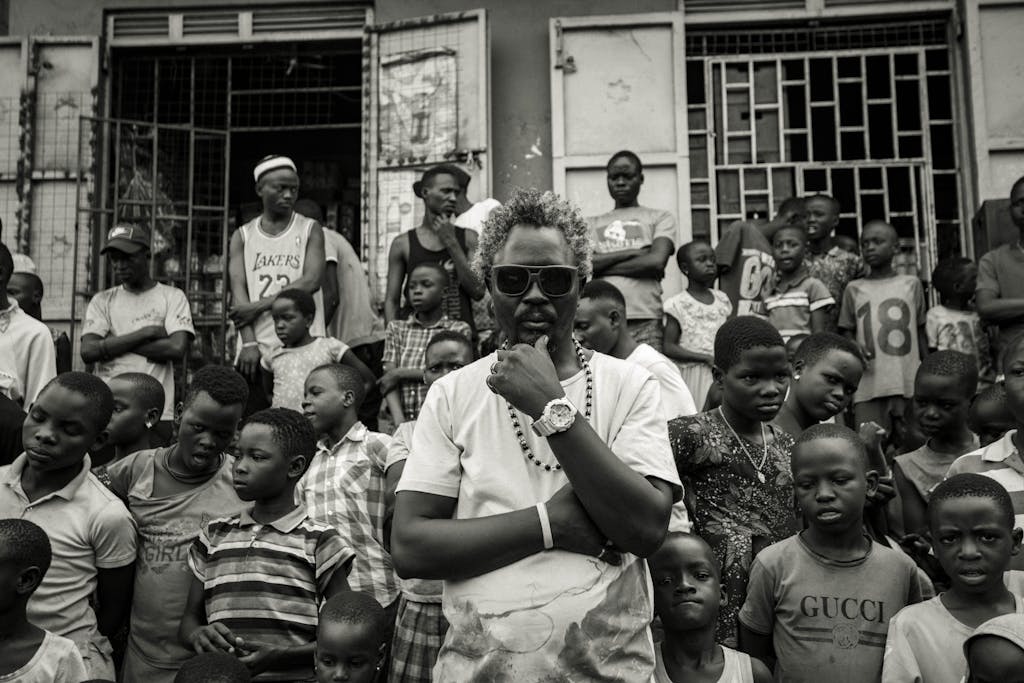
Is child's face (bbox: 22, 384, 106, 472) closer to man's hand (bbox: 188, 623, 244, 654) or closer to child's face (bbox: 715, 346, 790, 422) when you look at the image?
man's hand (bbox: 188, 623, 244, 654)

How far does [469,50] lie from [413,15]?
27.7 inches

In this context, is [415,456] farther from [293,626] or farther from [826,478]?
[826,478]

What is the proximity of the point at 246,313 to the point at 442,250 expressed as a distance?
1155 mm

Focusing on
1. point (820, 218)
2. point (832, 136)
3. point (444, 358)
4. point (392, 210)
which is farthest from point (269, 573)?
point (832, 136)

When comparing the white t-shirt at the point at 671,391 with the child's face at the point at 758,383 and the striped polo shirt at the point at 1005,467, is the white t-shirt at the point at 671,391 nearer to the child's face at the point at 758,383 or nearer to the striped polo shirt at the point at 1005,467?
the child's face at the point at 758,383

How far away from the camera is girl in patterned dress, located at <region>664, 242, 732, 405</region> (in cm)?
606

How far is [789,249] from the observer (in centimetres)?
632

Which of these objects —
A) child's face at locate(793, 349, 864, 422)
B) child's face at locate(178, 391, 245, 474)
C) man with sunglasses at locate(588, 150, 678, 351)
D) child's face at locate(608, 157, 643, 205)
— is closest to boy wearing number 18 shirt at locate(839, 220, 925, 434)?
man with sunglasses at locate(588, 150, 678, 351)

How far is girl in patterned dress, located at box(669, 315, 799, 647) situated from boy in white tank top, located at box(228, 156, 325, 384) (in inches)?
124

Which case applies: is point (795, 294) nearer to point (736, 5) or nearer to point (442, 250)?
point (442, 250)

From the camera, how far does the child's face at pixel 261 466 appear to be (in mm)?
3500

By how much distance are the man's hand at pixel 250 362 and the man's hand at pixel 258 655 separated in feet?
9.40

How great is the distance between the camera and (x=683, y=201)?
7.66 metres

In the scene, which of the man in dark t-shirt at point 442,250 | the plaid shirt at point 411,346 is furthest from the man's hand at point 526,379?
the man in dark t-shirt at point 442,250
